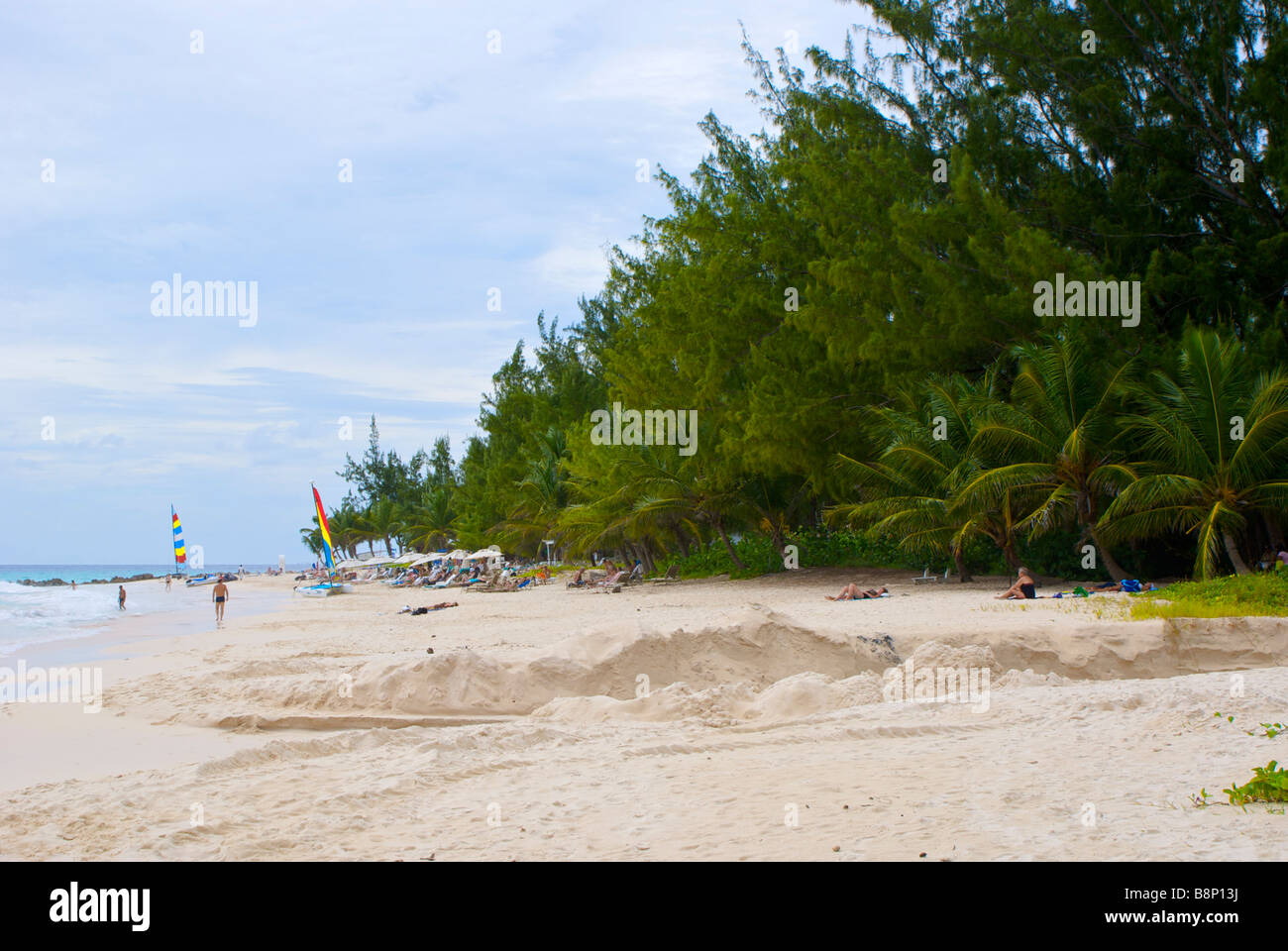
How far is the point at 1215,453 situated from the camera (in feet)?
49.3

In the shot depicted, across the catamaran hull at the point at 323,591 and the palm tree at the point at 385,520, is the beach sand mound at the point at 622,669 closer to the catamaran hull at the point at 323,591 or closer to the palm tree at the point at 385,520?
the catamaran hull at the point at 323,591

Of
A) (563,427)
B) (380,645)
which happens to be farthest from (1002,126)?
(563,427)

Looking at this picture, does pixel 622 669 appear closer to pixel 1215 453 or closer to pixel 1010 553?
pixel 1215 453

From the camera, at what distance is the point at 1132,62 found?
63.2ft

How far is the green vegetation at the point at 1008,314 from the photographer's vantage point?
16.1 meters

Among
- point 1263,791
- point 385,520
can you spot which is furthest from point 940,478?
point 385,520

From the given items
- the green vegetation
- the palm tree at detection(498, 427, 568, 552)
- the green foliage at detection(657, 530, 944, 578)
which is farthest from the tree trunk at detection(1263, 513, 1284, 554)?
the palm tree at detection(498, 427, 568, 552)

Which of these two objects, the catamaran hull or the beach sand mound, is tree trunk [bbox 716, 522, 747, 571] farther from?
the catamaran hull

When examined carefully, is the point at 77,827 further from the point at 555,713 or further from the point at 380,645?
the point at 380,645

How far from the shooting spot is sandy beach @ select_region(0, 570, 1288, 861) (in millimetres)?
4367

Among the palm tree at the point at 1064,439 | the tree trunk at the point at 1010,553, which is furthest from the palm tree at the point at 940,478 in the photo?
the palm tree at the point at 1064,439

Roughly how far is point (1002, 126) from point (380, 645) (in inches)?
713

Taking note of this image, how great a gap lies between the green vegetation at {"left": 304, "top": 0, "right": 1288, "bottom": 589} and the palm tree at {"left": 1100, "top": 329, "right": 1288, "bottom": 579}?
50 millimetres

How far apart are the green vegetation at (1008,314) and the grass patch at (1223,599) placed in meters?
0.07
